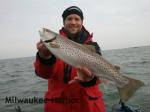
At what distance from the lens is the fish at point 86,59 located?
16.0 feet

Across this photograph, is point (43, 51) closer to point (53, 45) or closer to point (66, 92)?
point (53, 45)

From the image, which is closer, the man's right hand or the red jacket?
the man's right hand

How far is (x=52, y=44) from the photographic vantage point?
4.84m

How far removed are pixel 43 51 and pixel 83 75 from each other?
3.05 ft

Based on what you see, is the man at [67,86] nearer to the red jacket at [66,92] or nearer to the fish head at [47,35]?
the red jacket at [66,92]

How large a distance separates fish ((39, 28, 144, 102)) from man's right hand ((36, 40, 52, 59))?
171 millimetres

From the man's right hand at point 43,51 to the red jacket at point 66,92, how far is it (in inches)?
4.8

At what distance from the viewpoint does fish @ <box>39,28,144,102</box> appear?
487cm

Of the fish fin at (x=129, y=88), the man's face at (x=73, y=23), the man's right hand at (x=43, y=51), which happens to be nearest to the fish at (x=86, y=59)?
the fish fin at (x=129, y=88)

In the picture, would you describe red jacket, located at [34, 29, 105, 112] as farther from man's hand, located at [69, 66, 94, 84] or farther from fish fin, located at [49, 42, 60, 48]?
fish fin, located at [49, 42, 60, 48]

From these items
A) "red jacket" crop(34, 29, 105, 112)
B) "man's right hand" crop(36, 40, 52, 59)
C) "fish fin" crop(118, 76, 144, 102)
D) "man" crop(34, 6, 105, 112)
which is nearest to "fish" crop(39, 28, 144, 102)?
"fish fin" crop(118, 76, 144, 102)

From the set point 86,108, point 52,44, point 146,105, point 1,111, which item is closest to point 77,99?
point 86,108

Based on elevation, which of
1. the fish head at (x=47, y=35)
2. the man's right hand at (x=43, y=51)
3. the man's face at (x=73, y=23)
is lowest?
the man's right hand at (x=43, y=51)

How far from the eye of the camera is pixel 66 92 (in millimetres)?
5473
